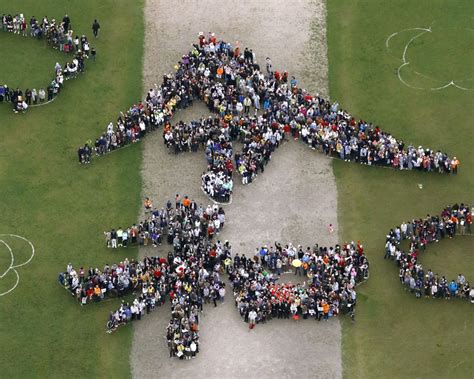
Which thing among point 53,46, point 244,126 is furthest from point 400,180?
point 53,46

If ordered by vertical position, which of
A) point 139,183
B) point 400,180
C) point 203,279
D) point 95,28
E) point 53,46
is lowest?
point 139,183

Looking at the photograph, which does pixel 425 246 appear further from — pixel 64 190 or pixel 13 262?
pixel 13 262

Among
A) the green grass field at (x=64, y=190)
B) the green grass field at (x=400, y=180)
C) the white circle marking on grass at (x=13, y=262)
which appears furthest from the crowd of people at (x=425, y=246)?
the white circle marking on grass at (x=13, y=262)

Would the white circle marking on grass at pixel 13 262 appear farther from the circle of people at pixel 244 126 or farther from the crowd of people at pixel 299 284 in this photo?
the crowd of people at pixel 299 284

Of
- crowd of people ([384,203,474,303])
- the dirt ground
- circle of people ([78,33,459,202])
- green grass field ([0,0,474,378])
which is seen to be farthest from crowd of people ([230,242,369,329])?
circle of people ([78,33,459,202])

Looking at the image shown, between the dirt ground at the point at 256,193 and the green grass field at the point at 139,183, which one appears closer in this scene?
the dirt ground at the point at 256,193

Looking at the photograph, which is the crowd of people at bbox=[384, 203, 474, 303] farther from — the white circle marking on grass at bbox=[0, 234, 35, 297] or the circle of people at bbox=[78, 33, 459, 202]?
the white circle marking on grass at bbox=[0, 234, 35, 297]
